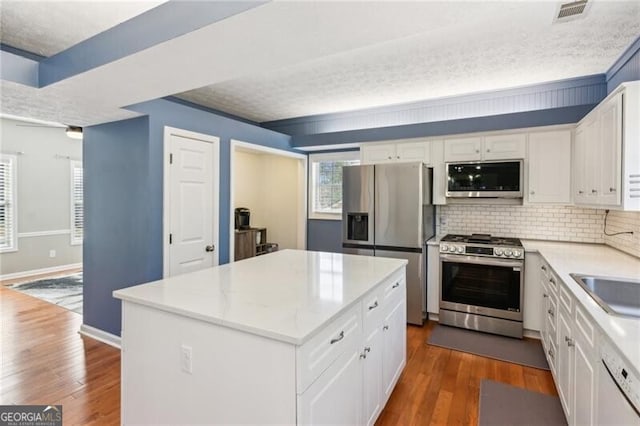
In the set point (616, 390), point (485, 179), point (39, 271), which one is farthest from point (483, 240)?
point (39, 271)

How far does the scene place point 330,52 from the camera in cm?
176

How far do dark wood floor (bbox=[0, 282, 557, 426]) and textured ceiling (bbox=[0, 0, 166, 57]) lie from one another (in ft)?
8.57

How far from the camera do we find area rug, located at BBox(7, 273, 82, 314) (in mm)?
4621

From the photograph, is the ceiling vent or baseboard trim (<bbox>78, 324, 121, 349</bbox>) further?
baseboard trim (<bbox>78, 324, 121, 349</bbox>)

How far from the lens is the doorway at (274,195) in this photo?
5.50 m

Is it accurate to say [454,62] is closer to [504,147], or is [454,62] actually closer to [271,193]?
[504,147]

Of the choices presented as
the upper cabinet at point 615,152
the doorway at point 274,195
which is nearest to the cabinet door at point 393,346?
the upper cabinet at point 615,152

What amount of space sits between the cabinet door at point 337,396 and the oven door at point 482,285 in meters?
2.22

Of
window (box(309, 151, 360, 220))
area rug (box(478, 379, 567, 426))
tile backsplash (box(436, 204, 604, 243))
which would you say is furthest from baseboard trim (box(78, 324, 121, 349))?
tile backsplash (box(436, 204, 604, 243))

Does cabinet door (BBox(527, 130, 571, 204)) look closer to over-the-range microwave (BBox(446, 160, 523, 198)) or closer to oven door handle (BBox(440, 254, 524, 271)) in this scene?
over-the-range microwave (BBox(446, 160, 523, 198))

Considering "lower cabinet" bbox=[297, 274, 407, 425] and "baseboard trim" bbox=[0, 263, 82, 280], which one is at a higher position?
"lower cabinet" bbox=[297, 274, 407, 425]

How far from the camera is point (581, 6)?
1.69 m

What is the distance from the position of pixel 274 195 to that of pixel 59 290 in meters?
3.72

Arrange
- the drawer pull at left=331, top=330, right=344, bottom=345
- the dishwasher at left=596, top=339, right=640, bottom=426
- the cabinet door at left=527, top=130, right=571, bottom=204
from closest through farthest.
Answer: the dishwasher at left=596, top=339, right=640, bottom=426, the drawer pull at left=331, top=330, right=344, bottom=345, the cabinet door at left=527, top=130, right=571, bottom=204
